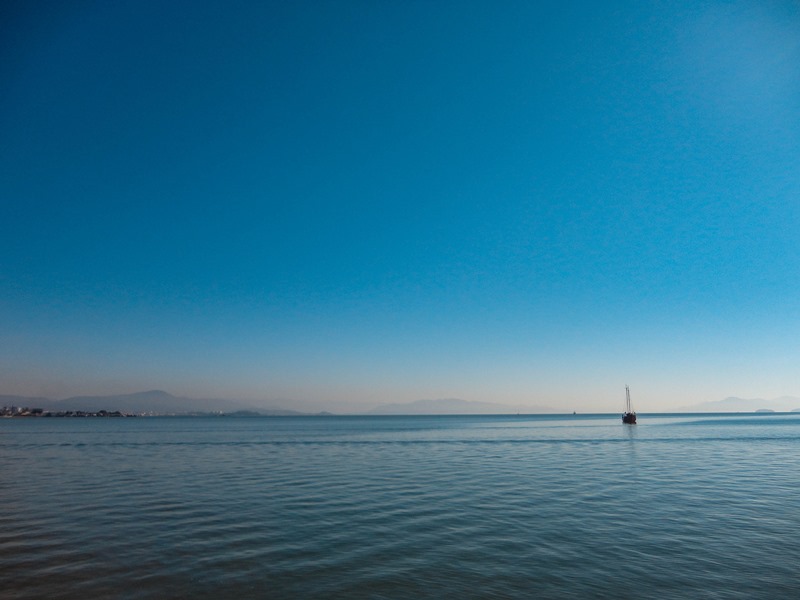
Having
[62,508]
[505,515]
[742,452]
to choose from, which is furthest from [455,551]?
[742,452]

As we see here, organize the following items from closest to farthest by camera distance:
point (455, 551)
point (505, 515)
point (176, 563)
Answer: point (176, 563) < point (455, 551) < point (505, 515)

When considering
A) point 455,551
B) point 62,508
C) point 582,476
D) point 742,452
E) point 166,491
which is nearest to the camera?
point 455,551

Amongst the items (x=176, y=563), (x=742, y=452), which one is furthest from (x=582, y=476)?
(x=742, y=452)

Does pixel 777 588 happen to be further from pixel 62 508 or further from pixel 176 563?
pixel 62 508

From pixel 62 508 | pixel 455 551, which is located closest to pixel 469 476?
pixel 455 551

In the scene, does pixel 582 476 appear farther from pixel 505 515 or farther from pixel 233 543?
pixel 233 543

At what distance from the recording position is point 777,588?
12281 millimetres

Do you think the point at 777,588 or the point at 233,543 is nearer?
the point at 777,588

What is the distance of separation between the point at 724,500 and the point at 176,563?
86.1 feet

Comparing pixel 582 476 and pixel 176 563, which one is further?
pixel 582 476

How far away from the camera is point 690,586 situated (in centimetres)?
1244

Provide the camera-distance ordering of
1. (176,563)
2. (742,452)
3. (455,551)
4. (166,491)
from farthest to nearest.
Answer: (742,452)
(166,491)
(455,551)
(176,563)

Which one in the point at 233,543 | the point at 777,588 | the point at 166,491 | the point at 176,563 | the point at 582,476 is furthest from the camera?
the point at 582,476

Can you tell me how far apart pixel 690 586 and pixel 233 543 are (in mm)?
14305
